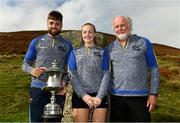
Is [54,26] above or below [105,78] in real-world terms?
above

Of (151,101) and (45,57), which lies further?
(45,57)

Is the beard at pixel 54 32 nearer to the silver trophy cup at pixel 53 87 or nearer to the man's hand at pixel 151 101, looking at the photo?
the silver trophy cup at pixel 53 87

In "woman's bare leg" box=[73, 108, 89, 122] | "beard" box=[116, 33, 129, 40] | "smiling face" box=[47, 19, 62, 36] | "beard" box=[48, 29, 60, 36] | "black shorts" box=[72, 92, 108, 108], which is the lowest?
"woman's bare leg" box=[73, 108, 89, 122]

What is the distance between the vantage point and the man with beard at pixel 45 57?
26.0 ft

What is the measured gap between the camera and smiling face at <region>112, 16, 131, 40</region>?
7.55m

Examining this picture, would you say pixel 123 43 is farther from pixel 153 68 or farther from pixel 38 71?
pixel 38 71

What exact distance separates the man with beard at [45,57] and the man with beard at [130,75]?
3.04 ft

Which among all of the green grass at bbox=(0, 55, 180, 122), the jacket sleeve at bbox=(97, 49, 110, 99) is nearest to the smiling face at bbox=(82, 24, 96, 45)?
the jacket sleeve at bbox=(97, 49, 110, 99)

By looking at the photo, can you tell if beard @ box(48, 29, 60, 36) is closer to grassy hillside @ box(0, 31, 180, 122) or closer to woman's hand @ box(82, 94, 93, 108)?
woman's hand @ box(82, 94, 93, 108)

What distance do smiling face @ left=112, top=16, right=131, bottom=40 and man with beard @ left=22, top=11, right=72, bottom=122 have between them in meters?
1.01

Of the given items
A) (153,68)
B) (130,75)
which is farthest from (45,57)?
(153,68)

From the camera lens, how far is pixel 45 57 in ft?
26.3

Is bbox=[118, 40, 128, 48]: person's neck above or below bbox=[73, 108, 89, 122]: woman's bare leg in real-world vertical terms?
above

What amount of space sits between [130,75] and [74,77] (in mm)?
929
